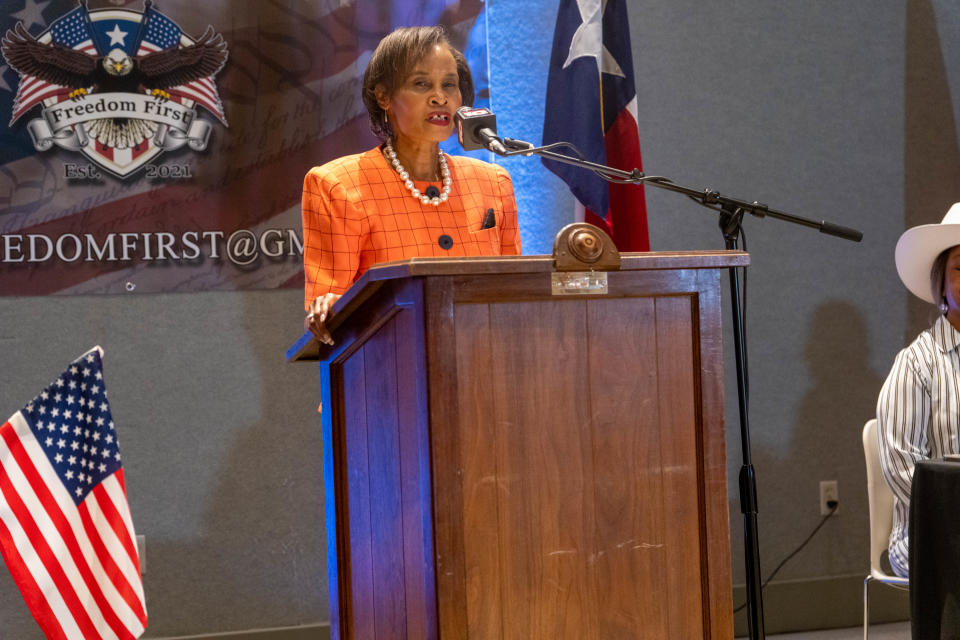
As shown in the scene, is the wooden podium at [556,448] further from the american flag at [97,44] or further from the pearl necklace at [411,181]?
the american flag at [97,44]

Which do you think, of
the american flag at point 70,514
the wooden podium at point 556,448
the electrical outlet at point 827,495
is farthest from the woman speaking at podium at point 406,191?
the electrical outlet at point 827,495

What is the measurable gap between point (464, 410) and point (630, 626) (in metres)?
0.40

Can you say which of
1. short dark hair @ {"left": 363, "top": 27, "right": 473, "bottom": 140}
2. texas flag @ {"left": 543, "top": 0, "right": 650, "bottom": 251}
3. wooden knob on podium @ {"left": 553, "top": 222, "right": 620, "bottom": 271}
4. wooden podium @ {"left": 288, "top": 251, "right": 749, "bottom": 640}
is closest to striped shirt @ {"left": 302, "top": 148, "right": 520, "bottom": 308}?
short dark hair @ {"left": 363, "top": 27, "right": 473, "bottom": 140}

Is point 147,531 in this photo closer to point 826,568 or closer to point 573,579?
point 573,579

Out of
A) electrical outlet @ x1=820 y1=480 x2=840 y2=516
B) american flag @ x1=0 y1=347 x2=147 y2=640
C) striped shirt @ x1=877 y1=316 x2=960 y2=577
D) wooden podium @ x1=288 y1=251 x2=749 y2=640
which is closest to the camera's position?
wooden podium @ x1=288 y1=251 x2=749 y2=640

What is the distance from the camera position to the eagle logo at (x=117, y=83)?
10.5ft

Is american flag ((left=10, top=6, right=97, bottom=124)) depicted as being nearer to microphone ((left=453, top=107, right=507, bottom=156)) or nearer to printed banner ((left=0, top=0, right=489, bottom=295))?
printed banner ((left=0, top=0, right=489, bottom=295))

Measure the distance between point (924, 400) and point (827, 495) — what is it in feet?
3.91

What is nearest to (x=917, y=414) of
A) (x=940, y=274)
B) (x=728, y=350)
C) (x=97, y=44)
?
(x=940, y=274)

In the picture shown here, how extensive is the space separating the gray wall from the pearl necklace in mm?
1320

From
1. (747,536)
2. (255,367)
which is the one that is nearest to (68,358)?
(255,367)

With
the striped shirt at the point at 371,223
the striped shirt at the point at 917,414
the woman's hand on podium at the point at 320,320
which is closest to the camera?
the woman's hand on podium at the point at 320,320

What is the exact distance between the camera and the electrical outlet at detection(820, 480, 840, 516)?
3.91 m

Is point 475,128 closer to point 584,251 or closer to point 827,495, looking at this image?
point 584,251
